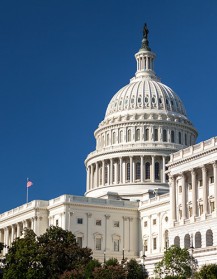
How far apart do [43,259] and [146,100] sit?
297ft

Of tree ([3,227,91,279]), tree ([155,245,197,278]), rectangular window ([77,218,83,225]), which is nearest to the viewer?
tree ([155,245,197,278])

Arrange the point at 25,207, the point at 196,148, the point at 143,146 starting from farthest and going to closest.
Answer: the point at 143,146 → the point at 25,207 → the point at 196,148

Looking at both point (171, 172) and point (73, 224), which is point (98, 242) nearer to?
point (73, 224)

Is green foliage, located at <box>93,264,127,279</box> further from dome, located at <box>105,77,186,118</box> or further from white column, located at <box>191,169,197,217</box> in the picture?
dome, located at <box>105,77,186,118</box>

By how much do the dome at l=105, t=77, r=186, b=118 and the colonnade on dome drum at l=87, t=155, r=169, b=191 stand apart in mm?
13189

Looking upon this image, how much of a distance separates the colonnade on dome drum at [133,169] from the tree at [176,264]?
75884mm

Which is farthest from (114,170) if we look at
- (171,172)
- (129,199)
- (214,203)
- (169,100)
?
(214,203)

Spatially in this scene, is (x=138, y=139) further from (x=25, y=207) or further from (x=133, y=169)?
(x=25, y=207)

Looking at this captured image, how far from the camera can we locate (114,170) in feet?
601

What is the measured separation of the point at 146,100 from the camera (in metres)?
190

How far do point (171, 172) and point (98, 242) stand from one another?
29.8 m

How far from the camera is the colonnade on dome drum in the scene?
179 metres

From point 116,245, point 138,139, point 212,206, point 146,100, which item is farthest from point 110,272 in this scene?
point 146,100

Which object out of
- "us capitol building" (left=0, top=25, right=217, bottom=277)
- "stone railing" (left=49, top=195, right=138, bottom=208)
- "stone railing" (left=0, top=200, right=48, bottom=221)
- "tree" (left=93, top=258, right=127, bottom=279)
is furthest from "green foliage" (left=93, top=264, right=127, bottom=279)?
"stone railing" (left=0, top=200, right=48, bottom=221)
